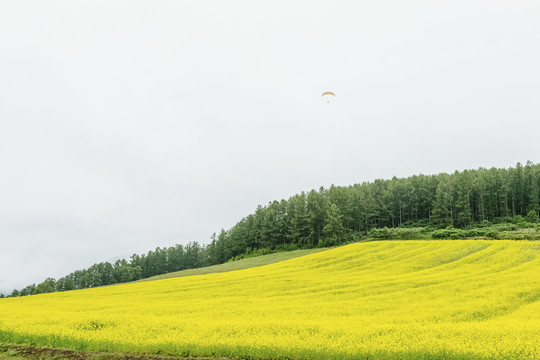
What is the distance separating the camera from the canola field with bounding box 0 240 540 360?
40.8 feet

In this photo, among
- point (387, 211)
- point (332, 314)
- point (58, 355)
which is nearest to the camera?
point (58, 355)

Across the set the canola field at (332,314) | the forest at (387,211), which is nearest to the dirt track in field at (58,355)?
the canola field at (332,314)

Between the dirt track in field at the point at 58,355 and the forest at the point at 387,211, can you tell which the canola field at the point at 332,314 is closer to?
the dirt track in field at the point at 58,355

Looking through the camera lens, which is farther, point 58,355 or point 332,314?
point 332,314

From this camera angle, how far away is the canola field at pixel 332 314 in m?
12.4

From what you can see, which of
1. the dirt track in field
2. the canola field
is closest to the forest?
the canola field

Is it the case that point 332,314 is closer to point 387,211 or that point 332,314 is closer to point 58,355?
point 58,355

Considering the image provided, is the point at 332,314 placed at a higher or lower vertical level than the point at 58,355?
lower

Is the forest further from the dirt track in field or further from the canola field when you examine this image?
the dirt track in field

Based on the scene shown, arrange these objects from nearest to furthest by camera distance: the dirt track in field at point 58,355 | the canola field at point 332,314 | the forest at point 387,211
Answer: the canola field at point 332,314 < the dirt track in field at point 58,355 < the forest at point 387,211

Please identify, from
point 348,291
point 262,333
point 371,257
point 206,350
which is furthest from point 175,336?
point 371,257

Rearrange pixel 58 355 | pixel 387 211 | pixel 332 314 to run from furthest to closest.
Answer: pixel 387 211 → pixel 332 314 → pixel 58 355

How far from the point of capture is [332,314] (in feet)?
66.9

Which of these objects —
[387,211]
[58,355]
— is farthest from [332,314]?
[387,211]
